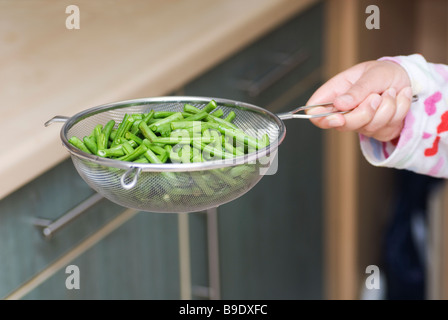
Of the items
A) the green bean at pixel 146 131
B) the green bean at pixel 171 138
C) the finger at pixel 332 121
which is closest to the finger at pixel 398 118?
the finger at pixel 332 121

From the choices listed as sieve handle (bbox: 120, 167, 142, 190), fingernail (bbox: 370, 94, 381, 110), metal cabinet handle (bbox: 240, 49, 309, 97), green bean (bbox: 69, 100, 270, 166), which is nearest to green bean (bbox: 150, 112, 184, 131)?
green bean (bbox: 69, 100, 270, 166)

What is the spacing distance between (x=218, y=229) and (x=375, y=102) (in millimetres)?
508

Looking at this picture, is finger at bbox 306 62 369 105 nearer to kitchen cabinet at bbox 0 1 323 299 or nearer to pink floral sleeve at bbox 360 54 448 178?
pink floral sleeve at bbox 360 54 448 178

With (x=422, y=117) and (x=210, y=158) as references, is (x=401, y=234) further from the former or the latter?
(x=210, y=158)

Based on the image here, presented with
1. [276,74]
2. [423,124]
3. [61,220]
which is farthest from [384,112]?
[276,74]

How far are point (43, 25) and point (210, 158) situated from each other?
2.24ft

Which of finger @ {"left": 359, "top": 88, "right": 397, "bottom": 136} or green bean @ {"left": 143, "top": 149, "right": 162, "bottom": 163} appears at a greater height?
finger @ {"left": 359, "top": 88, "right": 397, "bottom": 136}

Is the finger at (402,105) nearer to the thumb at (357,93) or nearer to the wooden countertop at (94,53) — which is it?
the thumb at (357,93)

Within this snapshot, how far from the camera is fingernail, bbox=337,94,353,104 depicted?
81 cm

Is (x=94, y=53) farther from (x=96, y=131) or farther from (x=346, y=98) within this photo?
(x=346, y=98)

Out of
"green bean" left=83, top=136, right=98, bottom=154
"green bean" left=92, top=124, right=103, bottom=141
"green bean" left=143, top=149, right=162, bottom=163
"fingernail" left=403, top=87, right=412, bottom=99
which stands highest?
"fingernail" left=403, top=87, right=412, bottom=99

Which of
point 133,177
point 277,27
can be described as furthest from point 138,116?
point 277,27

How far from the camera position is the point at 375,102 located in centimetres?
83

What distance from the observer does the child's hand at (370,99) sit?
0.81m
